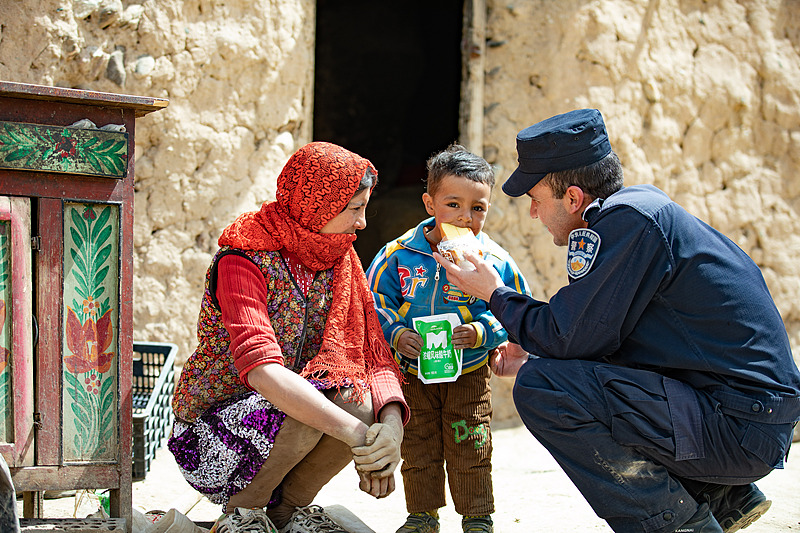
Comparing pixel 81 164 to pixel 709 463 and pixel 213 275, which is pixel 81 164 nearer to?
pixel 213 275

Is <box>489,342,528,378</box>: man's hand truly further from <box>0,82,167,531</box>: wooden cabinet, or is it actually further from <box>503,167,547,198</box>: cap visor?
<box>0,82,167,531</box>: wooden cabinet

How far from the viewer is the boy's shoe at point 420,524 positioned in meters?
2.81

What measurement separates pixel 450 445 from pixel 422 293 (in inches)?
24.0

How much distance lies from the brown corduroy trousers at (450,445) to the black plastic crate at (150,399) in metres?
1.35

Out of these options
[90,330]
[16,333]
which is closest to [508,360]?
[90,330]

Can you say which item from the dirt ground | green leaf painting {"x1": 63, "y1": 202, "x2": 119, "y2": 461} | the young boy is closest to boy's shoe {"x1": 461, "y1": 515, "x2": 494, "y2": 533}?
the young boy

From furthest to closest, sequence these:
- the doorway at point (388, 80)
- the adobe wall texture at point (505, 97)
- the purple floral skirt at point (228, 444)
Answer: the doorway at point (388, 80)
the adobe wall texture at point (505, 97)
the purple floral skirt at point (228, 444)

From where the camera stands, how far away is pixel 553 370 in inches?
93.5

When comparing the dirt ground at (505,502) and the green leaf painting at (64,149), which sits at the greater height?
the green leaf painting at (64,149)

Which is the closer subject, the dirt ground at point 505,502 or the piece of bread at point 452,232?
the piece of bread at point 452,232

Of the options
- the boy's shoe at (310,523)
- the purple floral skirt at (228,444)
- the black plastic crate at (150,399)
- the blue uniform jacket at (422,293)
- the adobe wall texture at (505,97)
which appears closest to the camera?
the purple floral skirt at (228,444)

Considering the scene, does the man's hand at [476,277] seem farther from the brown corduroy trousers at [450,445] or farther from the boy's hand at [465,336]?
the brown corduroy trousers at [450,445]

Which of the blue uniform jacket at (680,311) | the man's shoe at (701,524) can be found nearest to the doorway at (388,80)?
the blue uniform jacket at (680,311)

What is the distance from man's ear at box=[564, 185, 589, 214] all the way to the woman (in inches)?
27.1
